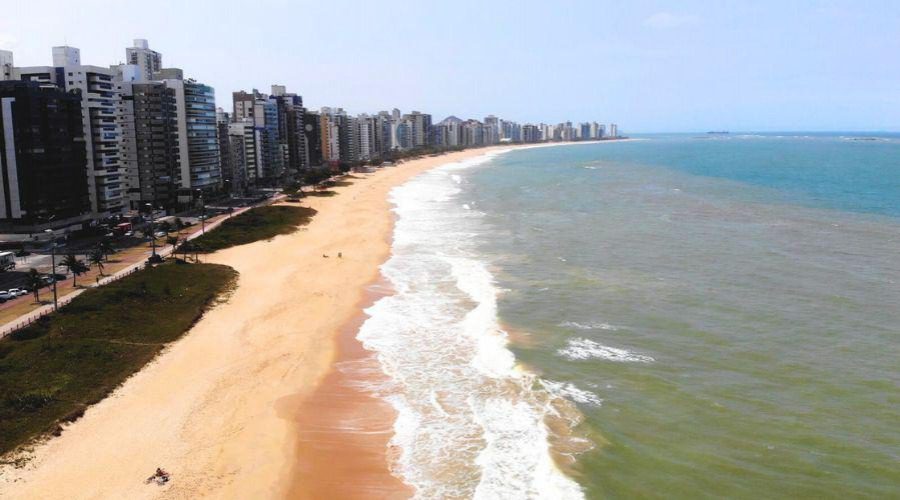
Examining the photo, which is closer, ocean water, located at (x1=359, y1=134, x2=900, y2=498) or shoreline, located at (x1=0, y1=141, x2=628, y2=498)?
shoreline, located at (x1=0, y1=141, x2=628, y2=498)

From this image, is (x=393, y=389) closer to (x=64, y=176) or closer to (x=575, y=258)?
(x=575, y=258)

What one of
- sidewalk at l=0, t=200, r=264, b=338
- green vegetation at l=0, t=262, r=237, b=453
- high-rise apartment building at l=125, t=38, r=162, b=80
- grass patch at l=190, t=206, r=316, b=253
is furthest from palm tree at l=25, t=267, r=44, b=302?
high-rise apartment building at l=125, t=38, r=162, b=80

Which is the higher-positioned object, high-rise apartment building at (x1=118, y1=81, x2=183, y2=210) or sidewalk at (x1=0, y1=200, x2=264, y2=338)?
high-rise apartment building at (x1=118, y1=81, x2=183, y2=210)

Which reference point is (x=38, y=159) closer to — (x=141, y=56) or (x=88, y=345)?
(x=88, y=345)

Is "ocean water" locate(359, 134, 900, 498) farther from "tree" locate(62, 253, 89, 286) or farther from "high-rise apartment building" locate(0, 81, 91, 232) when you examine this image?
"high-rise apartment building" locate(0, 81, 91, 232)

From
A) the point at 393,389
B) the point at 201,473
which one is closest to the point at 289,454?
the point at 201,473

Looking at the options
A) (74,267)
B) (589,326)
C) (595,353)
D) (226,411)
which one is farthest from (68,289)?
(595,353)
